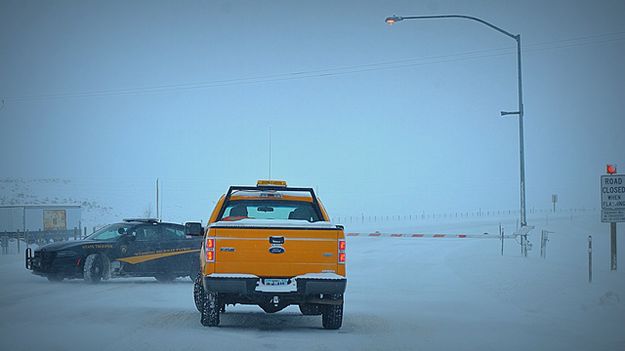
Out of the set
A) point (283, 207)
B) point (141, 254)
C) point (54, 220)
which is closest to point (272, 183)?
point (283, 207)

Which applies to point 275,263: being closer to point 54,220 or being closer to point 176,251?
point 176,251

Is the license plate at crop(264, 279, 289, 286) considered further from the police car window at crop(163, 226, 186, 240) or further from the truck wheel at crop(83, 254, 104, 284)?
the police car window at crop(163, 226, 186, 240)

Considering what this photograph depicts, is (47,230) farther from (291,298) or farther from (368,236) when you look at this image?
(291,298)

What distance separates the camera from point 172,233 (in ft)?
69.8

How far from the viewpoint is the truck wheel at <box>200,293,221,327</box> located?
12.0 metres

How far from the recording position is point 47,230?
44500mm

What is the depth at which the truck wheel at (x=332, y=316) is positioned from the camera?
12.1 m

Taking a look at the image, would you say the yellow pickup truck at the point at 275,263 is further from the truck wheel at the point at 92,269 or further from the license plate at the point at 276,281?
the truck wheel at the point at 92,269

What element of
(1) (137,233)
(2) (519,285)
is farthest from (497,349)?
(1) (137,233)

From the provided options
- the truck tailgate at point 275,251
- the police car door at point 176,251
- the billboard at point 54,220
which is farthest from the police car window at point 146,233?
the billboard at point 54,220

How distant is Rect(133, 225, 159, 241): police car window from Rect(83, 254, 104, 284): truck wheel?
120cm

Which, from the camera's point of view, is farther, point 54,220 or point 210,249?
point 54,220

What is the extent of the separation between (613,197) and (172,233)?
1121 centimetres

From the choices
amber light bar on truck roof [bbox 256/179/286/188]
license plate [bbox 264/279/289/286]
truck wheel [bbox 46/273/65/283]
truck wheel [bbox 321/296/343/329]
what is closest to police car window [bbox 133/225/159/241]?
truck wheel [bbox 46/273/65/283]
